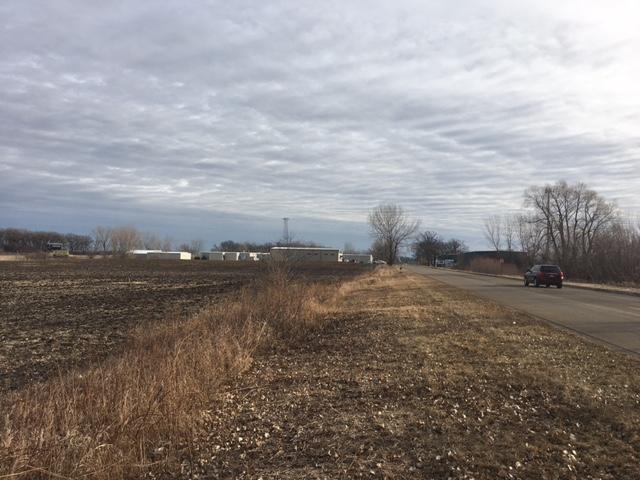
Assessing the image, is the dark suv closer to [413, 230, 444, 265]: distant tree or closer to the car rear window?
the car rear window

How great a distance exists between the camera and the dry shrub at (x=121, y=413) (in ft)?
15.2

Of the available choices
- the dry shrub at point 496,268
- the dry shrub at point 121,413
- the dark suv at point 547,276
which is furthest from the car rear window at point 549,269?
the dry shrub at point 496,268

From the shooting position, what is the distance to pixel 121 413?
5617 millimetres

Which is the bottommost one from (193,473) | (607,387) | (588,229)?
(193,473)

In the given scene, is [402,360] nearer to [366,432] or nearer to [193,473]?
[366,432]

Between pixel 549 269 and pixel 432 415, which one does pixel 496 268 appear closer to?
pixel 549 269

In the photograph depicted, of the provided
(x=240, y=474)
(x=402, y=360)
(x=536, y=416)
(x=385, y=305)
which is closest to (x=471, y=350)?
(x=402, y=360)

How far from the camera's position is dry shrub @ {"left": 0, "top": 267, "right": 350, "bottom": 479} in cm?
462

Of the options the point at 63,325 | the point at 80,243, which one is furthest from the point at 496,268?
the point at 80,243

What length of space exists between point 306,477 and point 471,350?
5.83m

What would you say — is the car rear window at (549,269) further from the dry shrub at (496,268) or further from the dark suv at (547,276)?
the dry shrub at (496,268)

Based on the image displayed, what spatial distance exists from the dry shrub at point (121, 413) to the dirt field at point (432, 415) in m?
0.33

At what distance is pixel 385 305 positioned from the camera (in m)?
19.6

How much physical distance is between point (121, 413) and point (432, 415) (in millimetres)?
3493
